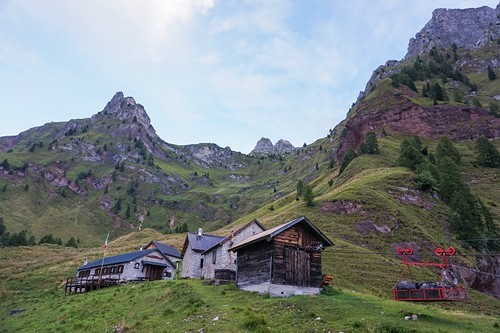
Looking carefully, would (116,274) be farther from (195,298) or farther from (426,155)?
(426,155)

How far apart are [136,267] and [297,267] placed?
120ft

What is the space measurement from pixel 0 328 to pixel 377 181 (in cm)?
7242

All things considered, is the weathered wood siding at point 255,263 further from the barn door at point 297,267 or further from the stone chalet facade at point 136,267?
the stone chalet facade at point 136,267

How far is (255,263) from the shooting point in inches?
1368

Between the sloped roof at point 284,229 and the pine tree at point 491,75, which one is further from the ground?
the pine tree at point 491,75

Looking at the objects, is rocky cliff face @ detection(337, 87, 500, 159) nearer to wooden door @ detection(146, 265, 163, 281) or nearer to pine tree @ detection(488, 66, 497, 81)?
pine tree @ detection(488, 66, 497, 81)

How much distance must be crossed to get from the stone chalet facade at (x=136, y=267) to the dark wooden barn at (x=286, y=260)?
3024cm

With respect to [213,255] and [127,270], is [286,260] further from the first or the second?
[127,270]

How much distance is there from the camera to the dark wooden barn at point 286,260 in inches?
1273

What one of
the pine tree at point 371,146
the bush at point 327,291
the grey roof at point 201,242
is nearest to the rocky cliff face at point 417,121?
the pine tree at point 371,146

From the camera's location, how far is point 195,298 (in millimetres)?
30812

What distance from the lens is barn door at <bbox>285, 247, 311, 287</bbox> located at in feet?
107

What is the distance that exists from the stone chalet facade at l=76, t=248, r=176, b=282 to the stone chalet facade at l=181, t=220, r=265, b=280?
535cm

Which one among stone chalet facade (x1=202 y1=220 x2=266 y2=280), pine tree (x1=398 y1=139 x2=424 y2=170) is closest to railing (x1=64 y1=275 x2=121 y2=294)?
stone chalet facade (x1=202 y1=220 x2=266 y2=280)
